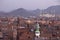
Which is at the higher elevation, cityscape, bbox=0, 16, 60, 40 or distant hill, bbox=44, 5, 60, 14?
distant hill, bbox=44, 5, 60, 14

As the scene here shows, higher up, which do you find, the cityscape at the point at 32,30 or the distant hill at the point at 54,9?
the distant hill at the point at 54,9

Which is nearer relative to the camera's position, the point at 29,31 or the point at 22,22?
the point at 29,31

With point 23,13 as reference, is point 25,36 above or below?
below

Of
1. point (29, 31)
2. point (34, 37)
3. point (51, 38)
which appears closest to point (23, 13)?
point (29, 31)

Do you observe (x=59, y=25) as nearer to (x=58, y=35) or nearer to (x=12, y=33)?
(x=58, y=35)

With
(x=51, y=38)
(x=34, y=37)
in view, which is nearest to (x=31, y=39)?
(x=34, y=37)

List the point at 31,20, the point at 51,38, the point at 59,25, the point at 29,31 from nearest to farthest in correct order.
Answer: the point at 51,38 → the point at 29,31 → the point at 59,25 → the point at 31,20

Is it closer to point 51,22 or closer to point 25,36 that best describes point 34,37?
point 25,36

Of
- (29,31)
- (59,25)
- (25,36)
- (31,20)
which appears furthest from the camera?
(31,20)

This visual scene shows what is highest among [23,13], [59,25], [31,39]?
[23,13]
